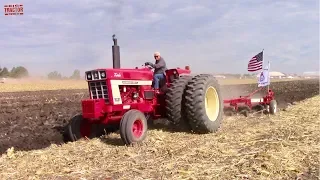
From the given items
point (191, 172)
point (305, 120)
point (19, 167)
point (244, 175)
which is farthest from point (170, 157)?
point (305, 120)

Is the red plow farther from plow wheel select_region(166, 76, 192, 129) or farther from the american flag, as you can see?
plow wheel select_region(166, 76, 192, 129)

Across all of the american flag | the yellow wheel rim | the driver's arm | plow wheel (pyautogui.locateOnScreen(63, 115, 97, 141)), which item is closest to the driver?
the driver's arm

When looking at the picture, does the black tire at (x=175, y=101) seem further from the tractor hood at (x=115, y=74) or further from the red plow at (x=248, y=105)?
the red plow at (x=248, y=105)

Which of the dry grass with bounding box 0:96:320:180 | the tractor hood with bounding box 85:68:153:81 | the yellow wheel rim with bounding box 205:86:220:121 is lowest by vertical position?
the dry grass with bounding box 0:96:320:180

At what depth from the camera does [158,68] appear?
28.2ft

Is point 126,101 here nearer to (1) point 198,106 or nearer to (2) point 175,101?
(2) point 175,101

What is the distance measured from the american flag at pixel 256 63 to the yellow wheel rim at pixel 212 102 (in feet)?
16.2

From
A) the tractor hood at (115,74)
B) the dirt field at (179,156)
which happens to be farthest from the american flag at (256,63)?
the tractor hood at (115,74)

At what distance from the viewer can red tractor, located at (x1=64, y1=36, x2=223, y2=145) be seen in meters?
7.30

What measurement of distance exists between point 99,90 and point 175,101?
160cm

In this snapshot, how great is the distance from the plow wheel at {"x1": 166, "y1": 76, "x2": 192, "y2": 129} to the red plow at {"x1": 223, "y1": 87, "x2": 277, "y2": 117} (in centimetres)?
286

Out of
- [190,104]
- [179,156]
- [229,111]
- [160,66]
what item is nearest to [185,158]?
[179,156]

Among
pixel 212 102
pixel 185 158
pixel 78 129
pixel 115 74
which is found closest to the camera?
pixel 185 158

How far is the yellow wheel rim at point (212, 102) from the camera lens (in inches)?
355
